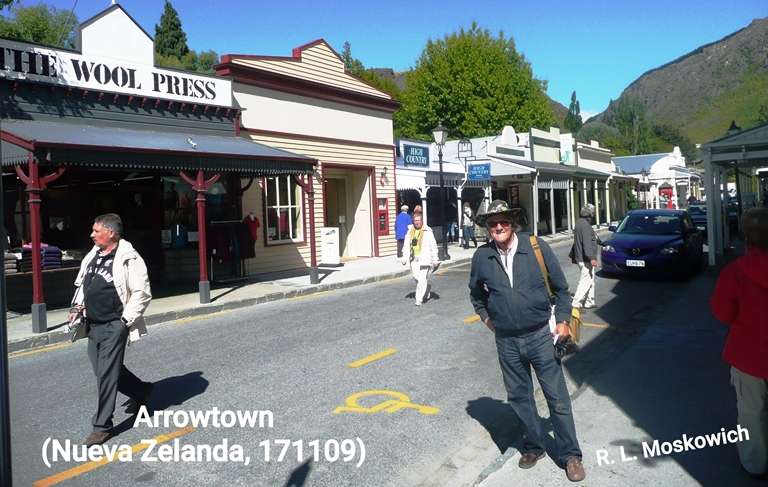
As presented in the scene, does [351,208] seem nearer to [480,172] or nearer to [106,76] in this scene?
[480,172]

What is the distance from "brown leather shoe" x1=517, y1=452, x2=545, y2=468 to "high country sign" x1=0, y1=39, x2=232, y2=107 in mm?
11273

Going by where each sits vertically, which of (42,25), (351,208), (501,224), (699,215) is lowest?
(501,224)

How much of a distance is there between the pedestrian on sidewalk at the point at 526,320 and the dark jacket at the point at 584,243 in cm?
601

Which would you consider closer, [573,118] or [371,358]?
[371,358]

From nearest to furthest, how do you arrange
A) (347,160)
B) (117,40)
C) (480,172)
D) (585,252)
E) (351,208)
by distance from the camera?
(585,252) < (117,40) < (347,160) < (351,208) < (480,172)

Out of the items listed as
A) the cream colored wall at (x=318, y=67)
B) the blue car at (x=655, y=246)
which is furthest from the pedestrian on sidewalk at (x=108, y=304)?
the cream colored wall at (x=318, y=67)

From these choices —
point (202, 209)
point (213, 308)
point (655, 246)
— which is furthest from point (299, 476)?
point (655, 246)

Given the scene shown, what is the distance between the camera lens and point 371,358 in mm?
7480

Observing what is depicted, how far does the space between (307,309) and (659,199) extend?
4302 cm

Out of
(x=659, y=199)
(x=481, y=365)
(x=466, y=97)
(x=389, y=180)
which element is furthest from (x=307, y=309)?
(x=659, y=199)

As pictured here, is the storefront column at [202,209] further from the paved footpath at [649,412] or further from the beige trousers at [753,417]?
the beige trousers at [753,417]

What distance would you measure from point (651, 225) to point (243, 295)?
927cm

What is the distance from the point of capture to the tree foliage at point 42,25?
140 feet

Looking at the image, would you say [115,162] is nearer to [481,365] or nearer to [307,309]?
[307,309]
